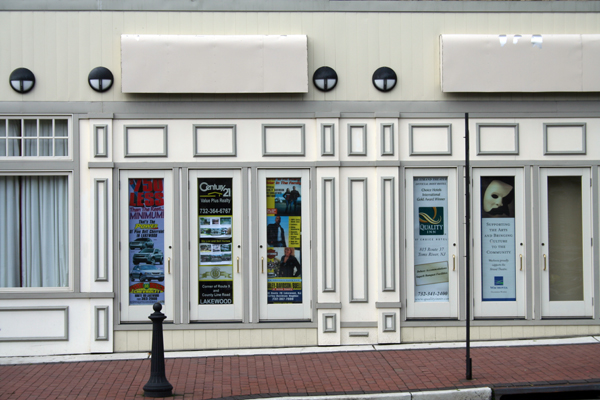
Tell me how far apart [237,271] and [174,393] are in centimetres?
241

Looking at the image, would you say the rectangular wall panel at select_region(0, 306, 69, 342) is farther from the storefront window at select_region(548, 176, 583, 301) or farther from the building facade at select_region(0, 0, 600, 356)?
the storefront window at select_region(548, 176, 583, 301)

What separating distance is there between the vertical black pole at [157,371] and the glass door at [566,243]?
5663mm

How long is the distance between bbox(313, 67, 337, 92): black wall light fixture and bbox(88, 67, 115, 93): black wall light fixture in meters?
2.98

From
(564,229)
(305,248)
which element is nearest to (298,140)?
(305,248)

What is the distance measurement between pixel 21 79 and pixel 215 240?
3.61 meters

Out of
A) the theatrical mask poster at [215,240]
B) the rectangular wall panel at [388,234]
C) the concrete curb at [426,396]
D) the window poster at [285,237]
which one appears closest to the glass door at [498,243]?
the rectangular wall panel at [388,234]

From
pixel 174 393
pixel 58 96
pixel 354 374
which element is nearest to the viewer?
pixel 174 393

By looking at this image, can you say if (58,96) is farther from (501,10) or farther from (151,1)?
(501,10)

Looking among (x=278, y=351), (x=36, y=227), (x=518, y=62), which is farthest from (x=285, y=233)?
(x=518, y=62)

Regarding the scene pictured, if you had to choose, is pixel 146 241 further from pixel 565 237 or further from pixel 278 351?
pixel 565 237

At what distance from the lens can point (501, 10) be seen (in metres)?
9.07

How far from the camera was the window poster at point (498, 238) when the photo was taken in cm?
912

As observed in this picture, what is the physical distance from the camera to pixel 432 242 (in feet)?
29.9

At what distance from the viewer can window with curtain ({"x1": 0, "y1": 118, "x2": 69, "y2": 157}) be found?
886 centimetres
